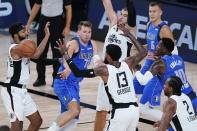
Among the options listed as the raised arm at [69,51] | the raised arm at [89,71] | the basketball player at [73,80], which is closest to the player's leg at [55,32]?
the basketball player at [73,80]

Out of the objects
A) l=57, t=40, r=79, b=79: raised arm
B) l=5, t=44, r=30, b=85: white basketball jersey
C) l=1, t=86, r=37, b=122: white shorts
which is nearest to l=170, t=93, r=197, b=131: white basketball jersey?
l=57, t=40, r=79, b=79: raised arm

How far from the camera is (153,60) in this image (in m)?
10.3

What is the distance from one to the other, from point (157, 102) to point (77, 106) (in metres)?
1.88

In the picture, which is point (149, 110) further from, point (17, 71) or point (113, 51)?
point (17, 71)

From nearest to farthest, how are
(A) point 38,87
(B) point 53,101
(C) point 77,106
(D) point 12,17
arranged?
(C) point 77,106 < (B) point 53,101 < (A) point 38,87 < (D) point 12,17

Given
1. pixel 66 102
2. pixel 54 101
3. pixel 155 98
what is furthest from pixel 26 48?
pixel 54 101

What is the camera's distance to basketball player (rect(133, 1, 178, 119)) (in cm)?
977

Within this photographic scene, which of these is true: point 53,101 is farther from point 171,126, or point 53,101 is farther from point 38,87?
point 171,126

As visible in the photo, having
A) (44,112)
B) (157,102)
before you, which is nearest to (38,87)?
(44,112)

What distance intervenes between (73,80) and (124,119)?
1554mm

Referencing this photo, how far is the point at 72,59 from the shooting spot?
8828 millimetres

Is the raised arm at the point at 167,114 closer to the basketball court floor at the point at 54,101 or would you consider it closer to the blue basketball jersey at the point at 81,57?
the blue basketball jersey at the point at 81,57

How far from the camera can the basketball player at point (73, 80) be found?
857 centimetres

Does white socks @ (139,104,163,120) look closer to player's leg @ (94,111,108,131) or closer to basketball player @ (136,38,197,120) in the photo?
player's leg @ (94,111,108,131)
